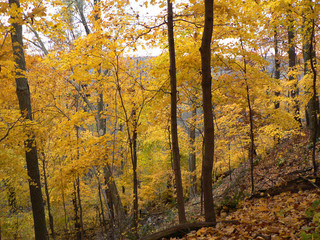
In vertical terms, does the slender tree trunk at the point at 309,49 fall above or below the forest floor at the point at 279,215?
above

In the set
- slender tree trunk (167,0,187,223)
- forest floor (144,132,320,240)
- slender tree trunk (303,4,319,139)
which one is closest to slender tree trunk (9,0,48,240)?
slender tree trunk (167,0,187,223)

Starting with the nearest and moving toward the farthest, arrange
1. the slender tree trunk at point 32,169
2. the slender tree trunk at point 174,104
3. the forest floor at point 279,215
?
the forest floor at point 279,215 < the slender tree trunk at point 174,104 < the slender tree trunk at point 32,169

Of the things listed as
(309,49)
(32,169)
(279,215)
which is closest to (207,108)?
(279,215)

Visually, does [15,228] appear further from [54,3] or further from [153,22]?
[153,22]

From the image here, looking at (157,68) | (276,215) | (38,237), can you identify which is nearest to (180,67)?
(157,68)

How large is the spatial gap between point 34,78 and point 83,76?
5290mm

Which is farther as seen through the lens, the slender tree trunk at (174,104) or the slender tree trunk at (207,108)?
the slender tree trunk at (174,104)

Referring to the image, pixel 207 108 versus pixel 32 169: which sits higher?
pixel 207 108

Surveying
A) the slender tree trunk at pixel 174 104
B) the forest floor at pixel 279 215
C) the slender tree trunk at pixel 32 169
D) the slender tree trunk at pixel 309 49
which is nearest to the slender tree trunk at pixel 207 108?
the forest floor at pixel 279 215

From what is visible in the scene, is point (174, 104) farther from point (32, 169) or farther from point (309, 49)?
point (32, 169)

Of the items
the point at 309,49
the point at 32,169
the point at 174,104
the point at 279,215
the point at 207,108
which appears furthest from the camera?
the point at 32,169

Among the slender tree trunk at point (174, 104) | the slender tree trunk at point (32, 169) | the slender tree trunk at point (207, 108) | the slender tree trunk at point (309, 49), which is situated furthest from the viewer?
the slender tree trunk at point (32, 169)

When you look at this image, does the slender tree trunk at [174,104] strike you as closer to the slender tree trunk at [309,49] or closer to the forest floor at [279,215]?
the forest floor at [279,215]

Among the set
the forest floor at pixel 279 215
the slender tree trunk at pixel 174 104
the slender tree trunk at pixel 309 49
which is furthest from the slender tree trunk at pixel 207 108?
the slender tree trunk at pixel 309 49
